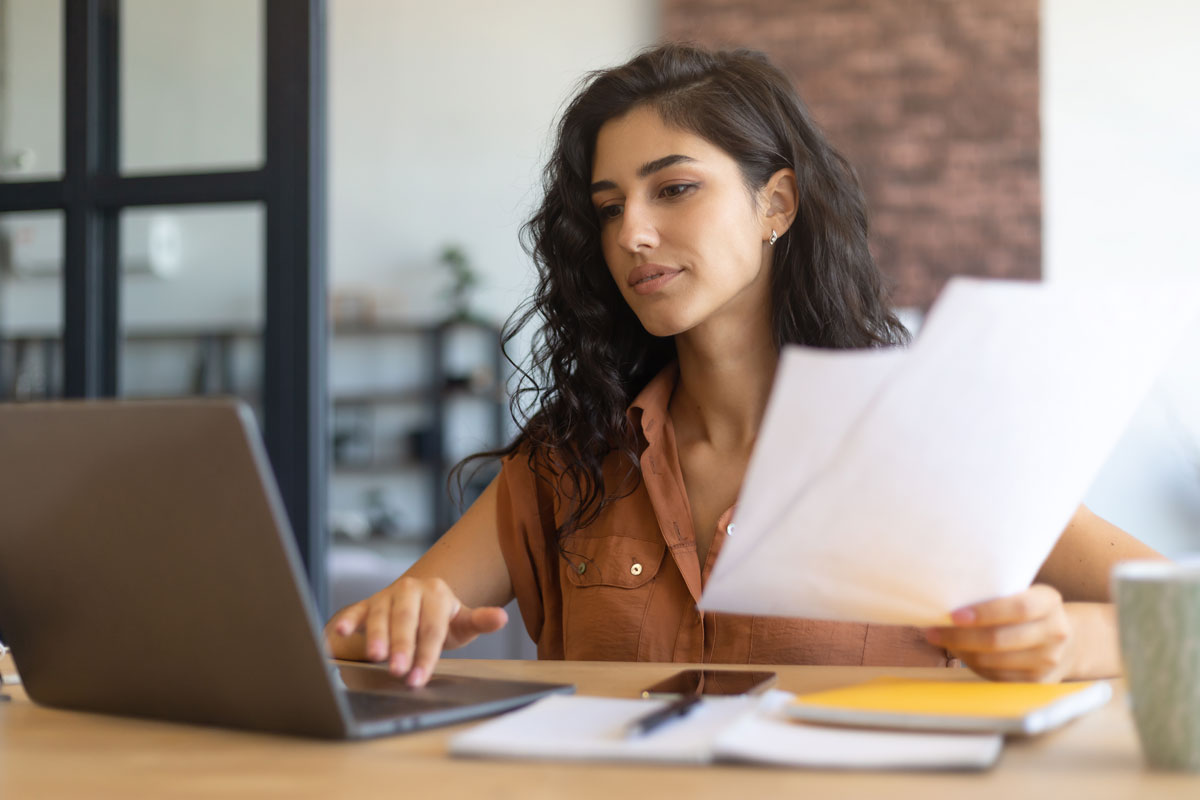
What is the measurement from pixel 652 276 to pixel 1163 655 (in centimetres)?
100

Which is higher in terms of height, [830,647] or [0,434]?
[0,434]

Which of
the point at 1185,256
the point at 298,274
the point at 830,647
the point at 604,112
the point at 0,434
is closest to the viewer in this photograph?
the point at 0,434

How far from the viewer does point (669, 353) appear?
1752 millimetres

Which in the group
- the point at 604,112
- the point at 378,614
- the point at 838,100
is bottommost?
the point at 378,614

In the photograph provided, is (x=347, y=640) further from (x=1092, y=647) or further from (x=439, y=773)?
(x=1092, y=647)

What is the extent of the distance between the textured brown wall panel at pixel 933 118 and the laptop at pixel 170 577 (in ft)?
16.2

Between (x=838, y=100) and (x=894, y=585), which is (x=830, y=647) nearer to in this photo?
(x=894, y=585)

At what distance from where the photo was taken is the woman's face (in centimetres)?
153

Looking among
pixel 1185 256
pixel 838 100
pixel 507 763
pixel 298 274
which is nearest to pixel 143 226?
pixel 298 274

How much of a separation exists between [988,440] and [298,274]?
1.85 m

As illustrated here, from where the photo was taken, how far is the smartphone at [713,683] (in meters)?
0.86

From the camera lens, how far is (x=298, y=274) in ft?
7.57

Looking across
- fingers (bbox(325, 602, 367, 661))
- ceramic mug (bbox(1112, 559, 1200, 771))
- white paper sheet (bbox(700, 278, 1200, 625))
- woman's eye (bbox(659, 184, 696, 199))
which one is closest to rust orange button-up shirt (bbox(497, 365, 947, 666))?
woman's eye (bbox(659, 184, 696, 199))

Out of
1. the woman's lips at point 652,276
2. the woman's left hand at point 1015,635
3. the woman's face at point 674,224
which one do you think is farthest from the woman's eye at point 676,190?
the woman's left hand at point 1015,635
